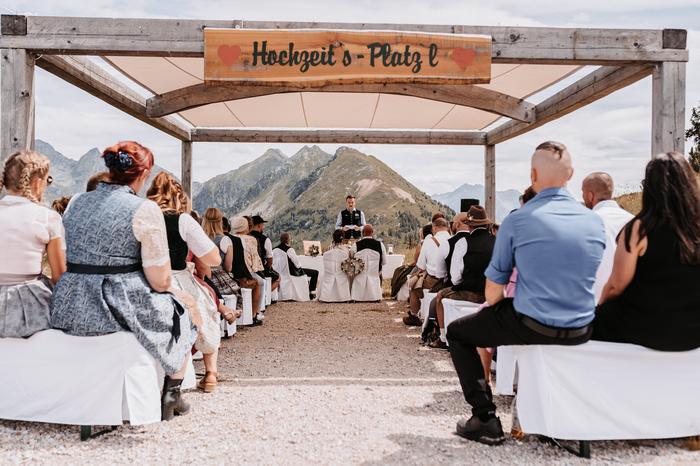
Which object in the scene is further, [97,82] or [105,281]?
[97,82]

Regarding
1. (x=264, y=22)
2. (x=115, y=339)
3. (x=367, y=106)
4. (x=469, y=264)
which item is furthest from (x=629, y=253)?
(x=367, y=106)

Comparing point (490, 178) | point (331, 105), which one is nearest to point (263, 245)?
point (331, 105)

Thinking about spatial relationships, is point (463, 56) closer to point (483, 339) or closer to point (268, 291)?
point (483, 339)

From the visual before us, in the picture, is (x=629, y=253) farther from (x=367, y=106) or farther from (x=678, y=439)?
(x=367, y=106)

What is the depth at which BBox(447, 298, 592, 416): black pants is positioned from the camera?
2.79 m

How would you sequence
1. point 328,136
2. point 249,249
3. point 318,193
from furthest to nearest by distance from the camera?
1. point 318,193
2. point 328,136
3. point 249,249

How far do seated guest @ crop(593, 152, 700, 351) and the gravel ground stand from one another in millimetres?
626

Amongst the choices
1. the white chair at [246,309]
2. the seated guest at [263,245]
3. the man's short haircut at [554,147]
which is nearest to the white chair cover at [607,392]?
the man's short haircut at [554,147]

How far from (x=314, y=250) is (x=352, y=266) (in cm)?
212

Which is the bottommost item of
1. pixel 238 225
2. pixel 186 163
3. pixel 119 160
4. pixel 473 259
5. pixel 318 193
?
pixel 473 259

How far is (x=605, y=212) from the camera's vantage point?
11.5ft

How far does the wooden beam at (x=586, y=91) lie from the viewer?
5.50 m

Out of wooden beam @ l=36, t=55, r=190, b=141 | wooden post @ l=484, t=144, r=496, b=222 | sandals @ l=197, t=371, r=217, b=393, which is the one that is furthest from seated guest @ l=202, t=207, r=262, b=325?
wooden post @ l=484, t=144, r=496, b=222

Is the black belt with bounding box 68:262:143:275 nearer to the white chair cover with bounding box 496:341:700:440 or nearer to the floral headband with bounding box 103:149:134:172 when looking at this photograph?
the floral headband with bounding box 103:149:134:172
